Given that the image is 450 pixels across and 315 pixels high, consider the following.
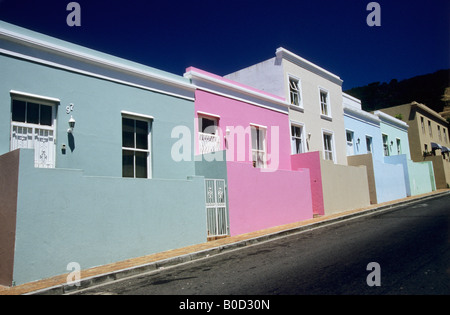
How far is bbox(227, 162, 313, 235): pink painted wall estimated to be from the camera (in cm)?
1051

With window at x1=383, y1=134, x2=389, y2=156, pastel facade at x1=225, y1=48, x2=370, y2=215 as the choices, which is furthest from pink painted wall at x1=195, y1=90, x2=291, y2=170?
window at x1=383, y1=134, x2=389, y2=156

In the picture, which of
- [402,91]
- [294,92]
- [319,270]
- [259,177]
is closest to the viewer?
[319,270]

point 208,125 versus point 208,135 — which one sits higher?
point 208,125

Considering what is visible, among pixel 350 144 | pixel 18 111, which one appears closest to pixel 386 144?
pixel 350 144

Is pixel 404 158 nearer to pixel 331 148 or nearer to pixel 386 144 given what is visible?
pixel 386 144

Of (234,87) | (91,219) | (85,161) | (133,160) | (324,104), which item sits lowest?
(91,219)

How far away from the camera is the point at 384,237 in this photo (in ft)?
26.9

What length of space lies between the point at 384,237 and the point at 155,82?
806 centimetres

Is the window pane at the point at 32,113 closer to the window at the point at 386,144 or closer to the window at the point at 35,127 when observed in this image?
the window at the point at 35,127

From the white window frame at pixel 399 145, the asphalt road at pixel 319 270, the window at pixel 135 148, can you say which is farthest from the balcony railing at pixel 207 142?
the white window frame at pixel 399 145

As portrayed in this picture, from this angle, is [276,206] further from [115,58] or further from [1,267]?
[1,267]

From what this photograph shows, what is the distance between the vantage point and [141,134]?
10.1 m

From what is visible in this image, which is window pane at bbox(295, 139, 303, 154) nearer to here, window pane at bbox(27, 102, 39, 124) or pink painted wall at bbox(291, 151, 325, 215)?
pink painted wall at bbox(291, 151, 325, 215)

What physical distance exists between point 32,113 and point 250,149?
7.88 m
